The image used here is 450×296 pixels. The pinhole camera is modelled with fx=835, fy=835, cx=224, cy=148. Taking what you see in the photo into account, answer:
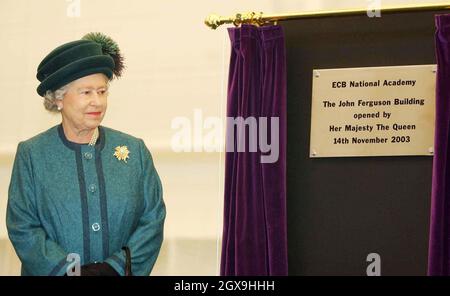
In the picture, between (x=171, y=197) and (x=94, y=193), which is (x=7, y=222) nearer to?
(x=94, y=193)

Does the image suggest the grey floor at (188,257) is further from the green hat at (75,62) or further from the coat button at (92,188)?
the green hat at (75,62)

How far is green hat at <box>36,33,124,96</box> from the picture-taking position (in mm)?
2494

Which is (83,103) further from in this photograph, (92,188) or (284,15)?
(284,15)

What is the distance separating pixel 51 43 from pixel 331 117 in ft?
3.08

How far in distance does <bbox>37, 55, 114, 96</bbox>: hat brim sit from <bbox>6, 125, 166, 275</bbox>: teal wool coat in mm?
132

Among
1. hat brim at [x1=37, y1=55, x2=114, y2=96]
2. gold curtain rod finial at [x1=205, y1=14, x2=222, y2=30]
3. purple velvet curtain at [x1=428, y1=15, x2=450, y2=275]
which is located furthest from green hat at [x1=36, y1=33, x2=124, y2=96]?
purple velvet curtain at [x1=428, y1=15, x2=450, y2=275]

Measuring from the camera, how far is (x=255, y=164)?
2.56 meters

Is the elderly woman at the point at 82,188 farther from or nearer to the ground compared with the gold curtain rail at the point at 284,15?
nearer to the ground

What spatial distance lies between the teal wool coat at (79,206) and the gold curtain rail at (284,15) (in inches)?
19.0

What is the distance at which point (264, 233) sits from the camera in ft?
8.33

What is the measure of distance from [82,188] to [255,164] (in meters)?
0.53

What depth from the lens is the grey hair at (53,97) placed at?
8.27 ft

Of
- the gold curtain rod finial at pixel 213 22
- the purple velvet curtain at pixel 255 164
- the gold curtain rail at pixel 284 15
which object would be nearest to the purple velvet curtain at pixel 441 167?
the gold curtain rail at pixel 284 15
